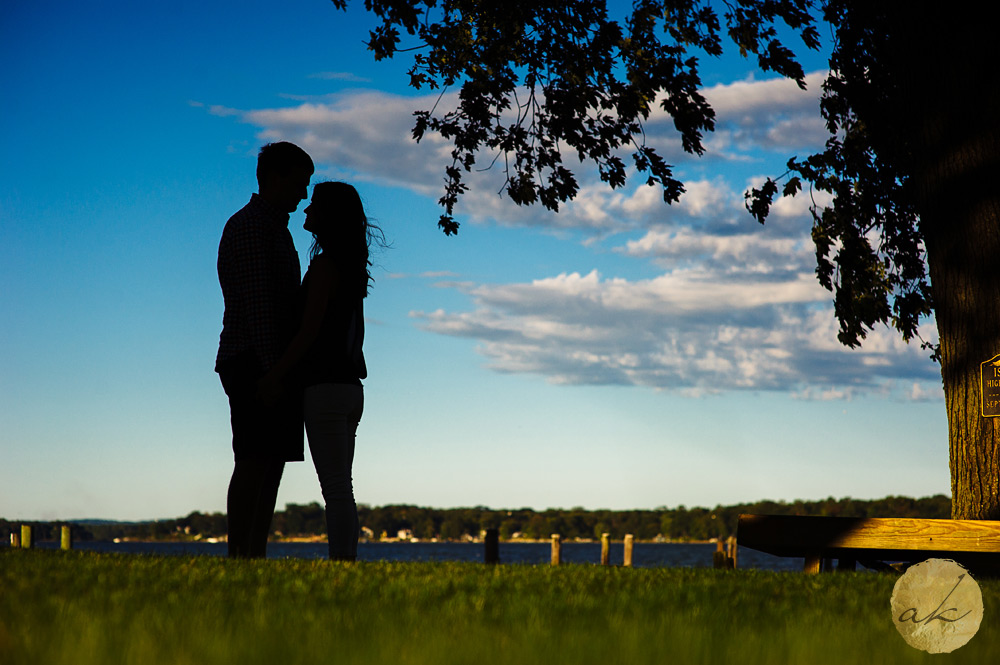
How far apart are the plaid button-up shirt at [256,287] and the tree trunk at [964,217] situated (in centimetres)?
592

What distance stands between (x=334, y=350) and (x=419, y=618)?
2474mm

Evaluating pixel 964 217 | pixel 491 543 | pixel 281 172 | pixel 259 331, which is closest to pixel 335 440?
pixel 259 331

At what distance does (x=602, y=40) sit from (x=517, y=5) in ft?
3.77

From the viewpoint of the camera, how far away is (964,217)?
814cm

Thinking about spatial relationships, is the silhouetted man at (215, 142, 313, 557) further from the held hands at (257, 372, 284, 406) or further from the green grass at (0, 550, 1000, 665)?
the green grass at (0, 550, 1000, 665)

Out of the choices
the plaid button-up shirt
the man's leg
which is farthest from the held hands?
the man's leg

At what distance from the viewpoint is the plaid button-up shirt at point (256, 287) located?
5633 mm

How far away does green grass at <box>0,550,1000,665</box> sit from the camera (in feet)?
8.66

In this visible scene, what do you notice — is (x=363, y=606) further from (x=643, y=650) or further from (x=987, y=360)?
(x=987, y=360)

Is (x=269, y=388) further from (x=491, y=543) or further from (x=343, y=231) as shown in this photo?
(x=491, y=543)

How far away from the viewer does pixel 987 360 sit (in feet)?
26.1

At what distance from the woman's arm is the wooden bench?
12.5 ft

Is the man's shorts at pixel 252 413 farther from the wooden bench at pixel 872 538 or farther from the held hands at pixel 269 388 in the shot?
the wooden bench at pixel 872 538

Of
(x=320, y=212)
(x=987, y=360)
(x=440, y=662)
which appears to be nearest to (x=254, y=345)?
(x=320, y=212)
